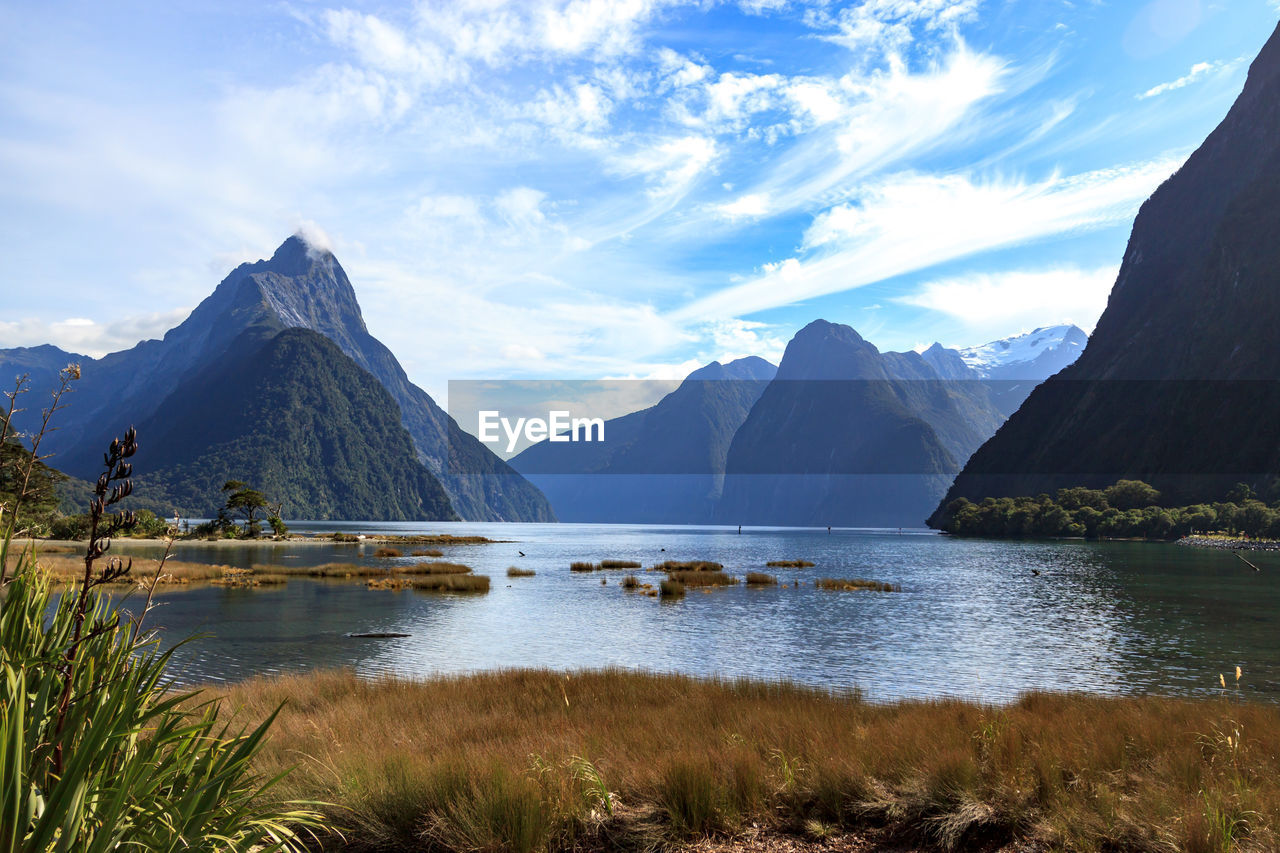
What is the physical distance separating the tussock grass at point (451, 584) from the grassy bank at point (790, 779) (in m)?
39.3

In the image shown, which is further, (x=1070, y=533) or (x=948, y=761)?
(x=1070, y=533)

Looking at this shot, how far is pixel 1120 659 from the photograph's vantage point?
2745cm

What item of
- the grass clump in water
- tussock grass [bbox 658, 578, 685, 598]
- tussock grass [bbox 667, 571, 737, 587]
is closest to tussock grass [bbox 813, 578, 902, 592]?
tussock grass [bbox 667, 571, 737, 587]

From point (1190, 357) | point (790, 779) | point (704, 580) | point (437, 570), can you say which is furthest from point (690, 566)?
point (1190, 357)

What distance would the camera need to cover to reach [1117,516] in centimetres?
13162

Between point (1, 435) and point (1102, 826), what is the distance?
10.4 meters

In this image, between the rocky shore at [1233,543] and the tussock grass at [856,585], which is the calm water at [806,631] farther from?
the rocky shore at [1233,543]

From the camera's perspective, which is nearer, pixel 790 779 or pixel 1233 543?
pixel 790 779

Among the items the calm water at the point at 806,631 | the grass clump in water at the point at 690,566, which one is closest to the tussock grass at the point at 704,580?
the calm water at the point at 806,631

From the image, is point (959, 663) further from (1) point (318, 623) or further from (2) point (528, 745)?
(1) point (318, 623)

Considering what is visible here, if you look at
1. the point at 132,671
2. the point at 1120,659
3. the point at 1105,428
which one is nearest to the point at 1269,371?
the point at 1105,428

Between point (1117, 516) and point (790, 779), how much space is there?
14922 cm

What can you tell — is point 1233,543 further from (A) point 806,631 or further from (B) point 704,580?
(A) point 806,631

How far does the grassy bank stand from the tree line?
4944 inches
